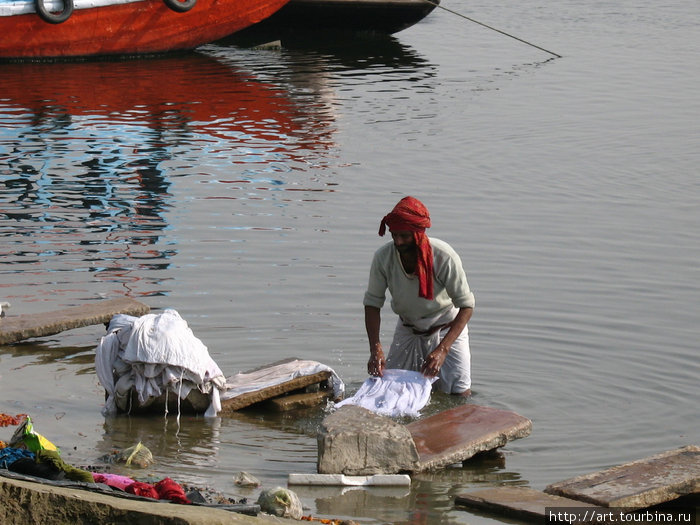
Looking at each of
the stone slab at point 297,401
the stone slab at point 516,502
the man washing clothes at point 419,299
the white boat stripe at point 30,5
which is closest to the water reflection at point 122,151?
the white boat stripe at point 30,5

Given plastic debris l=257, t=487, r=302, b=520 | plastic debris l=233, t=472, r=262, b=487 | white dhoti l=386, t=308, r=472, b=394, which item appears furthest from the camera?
white dhoti l=386, t=308, r=472, b=394

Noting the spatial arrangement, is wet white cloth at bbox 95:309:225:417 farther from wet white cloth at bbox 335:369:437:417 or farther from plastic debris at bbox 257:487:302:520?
plastic debris at bbox 257:487:302:520

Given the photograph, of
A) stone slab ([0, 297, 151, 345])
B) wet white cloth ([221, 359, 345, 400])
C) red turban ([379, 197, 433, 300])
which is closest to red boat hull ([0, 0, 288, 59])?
stone slab ([0, 297, 151, 345])

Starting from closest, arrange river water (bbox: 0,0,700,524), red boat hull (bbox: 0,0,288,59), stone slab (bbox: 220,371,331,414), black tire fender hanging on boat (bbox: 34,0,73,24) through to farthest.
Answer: river water (bbox: 0,0,700,524)
stone slab (bbox: 220,371,331,414)
black tire fender hanging on boat (bbox: 34,0,73,24)
red boat hull (bbox: 0,0,288,59)

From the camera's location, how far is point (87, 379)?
7070mm

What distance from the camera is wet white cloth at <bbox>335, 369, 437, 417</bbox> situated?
6.40 m

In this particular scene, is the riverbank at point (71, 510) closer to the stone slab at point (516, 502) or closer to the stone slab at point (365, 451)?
the stone slab at point (365, 451)

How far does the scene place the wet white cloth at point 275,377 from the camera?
6.59 metres

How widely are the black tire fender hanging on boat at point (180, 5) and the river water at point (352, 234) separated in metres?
1.28

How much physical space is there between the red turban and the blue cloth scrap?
210 cm

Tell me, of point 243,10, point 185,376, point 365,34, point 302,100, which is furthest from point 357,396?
point 365,34

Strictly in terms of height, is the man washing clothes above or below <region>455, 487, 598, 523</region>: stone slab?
above

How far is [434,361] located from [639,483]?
1449 millimetres

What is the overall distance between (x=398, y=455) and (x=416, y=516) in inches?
16.3
